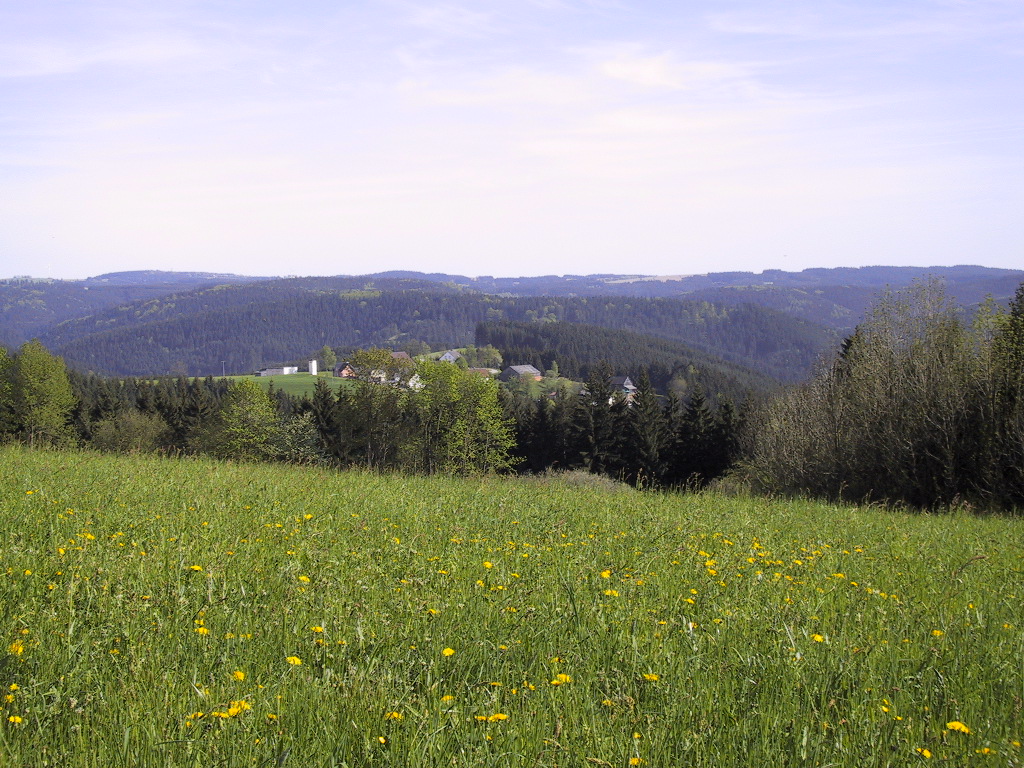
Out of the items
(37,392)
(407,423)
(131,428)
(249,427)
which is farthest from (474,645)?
(131,428)

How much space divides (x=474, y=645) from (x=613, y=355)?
155 m

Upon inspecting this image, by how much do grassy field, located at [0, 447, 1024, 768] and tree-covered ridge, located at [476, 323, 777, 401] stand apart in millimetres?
103817

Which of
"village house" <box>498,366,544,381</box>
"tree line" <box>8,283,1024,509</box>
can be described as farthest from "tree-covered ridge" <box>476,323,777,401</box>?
"tree line" <box>8,283,1024,509</box>

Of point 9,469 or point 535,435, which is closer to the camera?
point 9,469

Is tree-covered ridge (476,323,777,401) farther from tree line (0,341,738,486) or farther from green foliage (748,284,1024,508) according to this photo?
green foliage (748,284,1024,508)

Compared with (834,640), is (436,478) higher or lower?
lower

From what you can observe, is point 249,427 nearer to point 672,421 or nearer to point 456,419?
point 456,419

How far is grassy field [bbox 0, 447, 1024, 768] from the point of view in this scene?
2.73 m

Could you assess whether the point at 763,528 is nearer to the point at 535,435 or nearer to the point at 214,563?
the point at 214,563

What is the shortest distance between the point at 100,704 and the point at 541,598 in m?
2.43

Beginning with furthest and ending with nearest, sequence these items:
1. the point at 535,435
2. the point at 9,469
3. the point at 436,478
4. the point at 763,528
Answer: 1. the point at 535,435
2. the point at 436,478
3. the point at 9,469
4. the point at 763,528

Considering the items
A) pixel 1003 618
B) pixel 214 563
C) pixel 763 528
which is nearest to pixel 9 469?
pixel 214 563

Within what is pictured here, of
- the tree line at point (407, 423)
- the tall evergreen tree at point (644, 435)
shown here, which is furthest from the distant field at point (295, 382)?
the tall evergreen tree at point (644, 435)

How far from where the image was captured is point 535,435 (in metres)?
58.0
